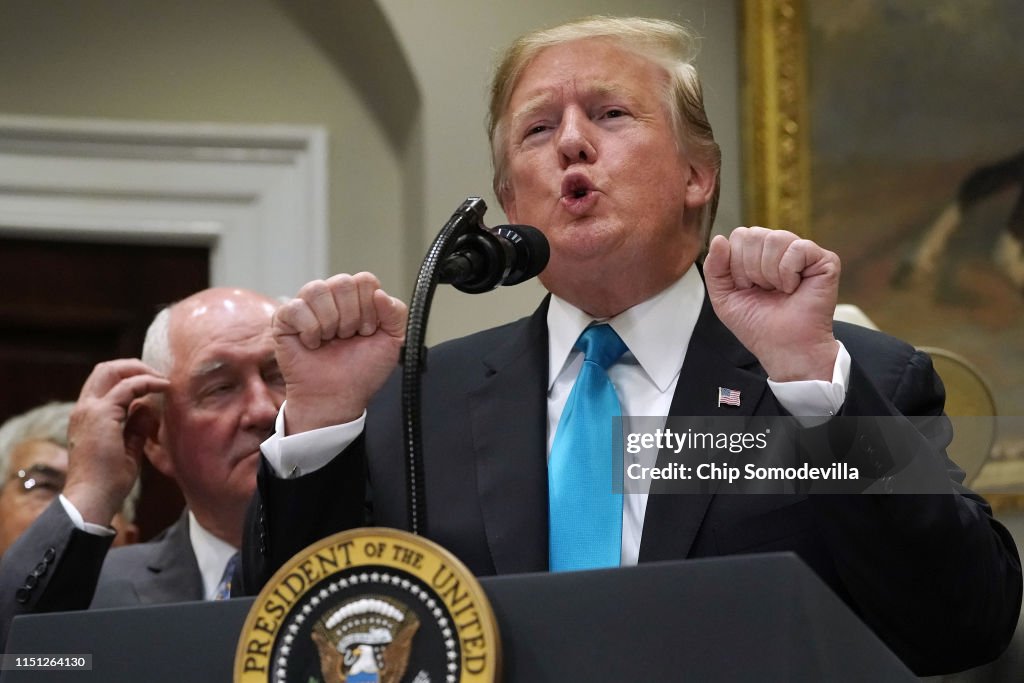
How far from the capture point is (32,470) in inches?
130

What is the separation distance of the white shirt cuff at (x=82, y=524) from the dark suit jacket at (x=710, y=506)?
1.85 ft

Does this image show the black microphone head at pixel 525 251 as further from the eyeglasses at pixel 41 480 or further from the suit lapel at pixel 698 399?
the eyeglasses at pixel 41 480

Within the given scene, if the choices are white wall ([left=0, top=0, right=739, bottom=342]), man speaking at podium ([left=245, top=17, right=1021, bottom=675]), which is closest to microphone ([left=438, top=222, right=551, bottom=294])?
man speaking at podium ([left=245, top=17, right=1021, bottom=675])

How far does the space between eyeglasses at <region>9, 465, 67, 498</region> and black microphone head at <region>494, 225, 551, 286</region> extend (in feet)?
6.27

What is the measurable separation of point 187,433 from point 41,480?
64 cm

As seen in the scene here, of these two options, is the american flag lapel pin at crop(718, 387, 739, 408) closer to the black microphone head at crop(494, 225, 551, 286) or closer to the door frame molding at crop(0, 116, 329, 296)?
the black microphone head at crop(494, 225, 551, 286)

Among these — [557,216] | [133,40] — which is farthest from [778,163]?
[557,216]

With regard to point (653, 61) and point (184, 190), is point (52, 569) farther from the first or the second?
point (184, 190)

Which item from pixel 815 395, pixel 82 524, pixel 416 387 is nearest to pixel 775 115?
pixel 82 524

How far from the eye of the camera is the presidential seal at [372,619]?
1.21 meters

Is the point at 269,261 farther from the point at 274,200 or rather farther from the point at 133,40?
the point at 133,40

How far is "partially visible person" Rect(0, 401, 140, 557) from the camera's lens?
10.6 feet

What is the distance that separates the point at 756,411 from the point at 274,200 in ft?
9.55

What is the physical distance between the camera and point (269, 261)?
4.61 metres
